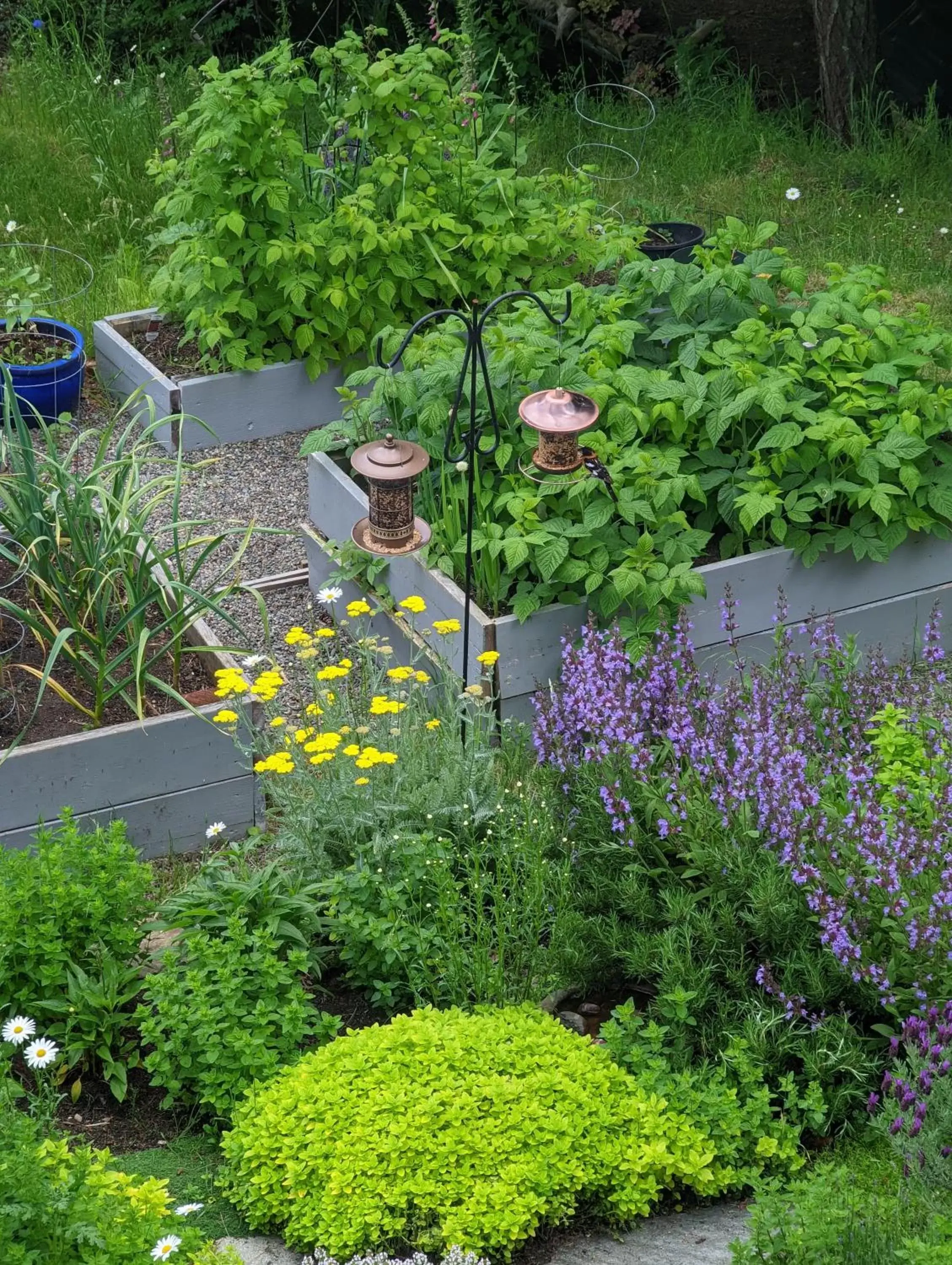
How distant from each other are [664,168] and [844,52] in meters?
1.30

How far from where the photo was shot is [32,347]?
6328 millimetres

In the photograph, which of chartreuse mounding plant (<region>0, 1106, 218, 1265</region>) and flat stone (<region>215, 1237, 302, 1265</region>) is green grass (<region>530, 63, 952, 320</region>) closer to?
flat stone (<region>215, 1237, 302, 1265</region>)

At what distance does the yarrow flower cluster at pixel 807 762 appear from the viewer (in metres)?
3.25

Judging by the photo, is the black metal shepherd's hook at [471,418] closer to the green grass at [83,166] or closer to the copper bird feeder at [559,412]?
the copper bird feeder at [559,412]

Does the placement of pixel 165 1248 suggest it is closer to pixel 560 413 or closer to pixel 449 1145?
pixel 449 1145

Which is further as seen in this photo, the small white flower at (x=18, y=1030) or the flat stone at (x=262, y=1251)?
the small white flower at (x=18, y=1030)

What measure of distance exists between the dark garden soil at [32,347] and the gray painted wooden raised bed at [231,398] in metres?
0.21

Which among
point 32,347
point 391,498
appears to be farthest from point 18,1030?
point 32,347

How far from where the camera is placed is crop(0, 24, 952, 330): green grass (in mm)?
7301

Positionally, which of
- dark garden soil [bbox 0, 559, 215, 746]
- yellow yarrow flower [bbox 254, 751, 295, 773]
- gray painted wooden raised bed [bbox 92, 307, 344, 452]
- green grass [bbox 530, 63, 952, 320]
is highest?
yellow yarrow flower [bbox 254, 751, 295, 773]

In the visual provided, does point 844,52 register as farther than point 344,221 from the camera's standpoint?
Yes

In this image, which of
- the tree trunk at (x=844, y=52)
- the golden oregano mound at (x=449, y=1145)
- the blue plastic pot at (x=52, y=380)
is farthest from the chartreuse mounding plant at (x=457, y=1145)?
the tree trunk at (x=844, y=52)

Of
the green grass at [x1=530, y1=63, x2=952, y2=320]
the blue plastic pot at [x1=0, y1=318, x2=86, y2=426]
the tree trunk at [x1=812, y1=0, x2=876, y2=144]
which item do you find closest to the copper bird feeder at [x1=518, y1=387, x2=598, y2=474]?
the blue plastic pot at [x1=0, y1=318, x2=86, y2=426]

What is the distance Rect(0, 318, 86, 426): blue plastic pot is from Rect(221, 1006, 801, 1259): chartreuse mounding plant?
12.1 feet
